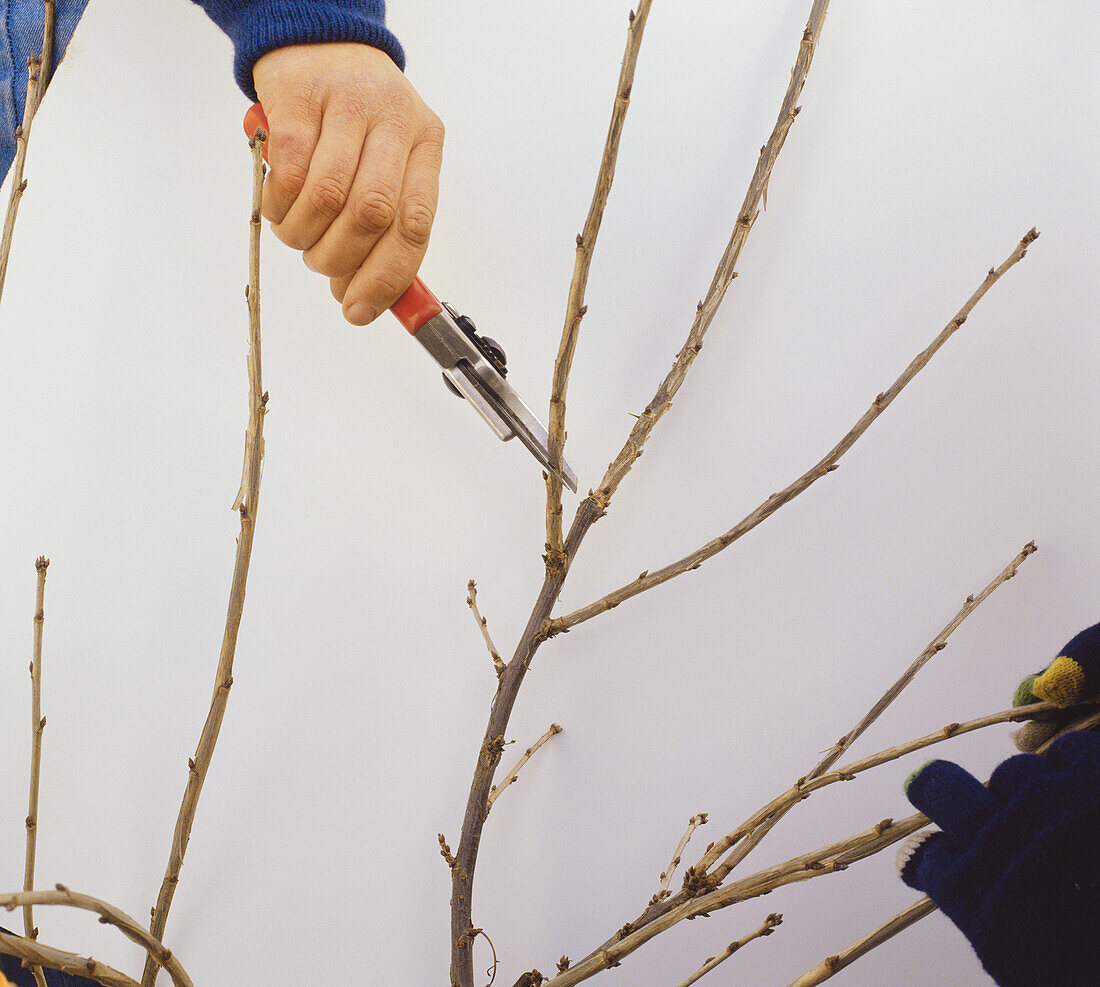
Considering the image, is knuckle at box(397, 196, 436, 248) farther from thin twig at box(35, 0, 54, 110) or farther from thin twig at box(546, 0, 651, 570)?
thin twig at box(35, 0, 54, 110)

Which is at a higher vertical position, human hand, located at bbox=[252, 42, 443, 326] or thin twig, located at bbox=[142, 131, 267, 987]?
human hand, located at bbox=[252, 42, 443, 326]

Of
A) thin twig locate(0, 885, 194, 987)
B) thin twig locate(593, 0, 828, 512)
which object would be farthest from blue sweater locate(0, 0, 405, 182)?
thin twig locate(0, 885, 194, 987)

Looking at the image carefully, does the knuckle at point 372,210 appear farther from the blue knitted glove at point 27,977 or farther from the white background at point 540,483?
the blue knitted glove at point 27,977

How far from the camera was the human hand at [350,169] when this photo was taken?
632mm

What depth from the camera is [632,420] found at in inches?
33.2

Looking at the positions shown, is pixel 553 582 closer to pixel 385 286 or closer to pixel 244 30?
pixel 385 286

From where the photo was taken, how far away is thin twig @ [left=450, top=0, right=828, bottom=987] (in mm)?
693

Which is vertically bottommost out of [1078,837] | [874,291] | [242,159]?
[1078,837]

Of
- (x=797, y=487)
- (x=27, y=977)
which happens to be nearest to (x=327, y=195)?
(x=797, y=487)

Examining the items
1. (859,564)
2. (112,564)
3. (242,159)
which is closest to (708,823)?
(859,564)

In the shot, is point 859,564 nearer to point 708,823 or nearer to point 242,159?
point 708,823

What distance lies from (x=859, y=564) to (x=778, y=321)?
0.24m

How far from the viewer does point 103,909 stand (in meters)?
0.41

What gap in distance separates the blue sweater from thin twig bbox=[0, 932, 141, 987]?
23.9 inches
